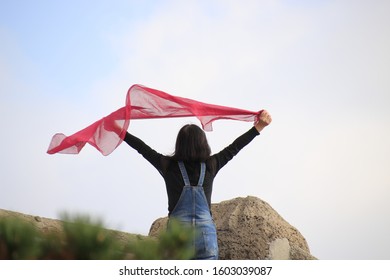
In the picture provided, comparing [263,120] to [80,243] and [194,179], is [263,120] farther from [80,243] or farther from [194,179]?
[80,243]

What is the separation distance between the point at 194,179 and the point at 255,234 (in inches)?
128

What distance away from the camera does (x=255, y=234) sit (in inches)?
322

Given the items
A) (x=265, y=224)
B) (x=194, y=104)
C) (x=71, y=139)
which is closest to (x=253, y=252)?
(x=265, y=224)

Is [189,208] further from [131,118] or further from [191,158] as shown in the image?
[131,118]

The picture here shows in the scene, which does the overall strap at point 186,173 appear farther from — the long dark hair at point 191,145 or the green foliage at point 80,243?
the green foliage at point 80,243

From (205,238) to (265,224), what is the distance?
3.34 meters

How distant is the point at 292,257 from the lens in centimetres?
819

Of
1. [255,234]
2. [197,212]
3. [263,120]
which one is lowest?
[197,212]

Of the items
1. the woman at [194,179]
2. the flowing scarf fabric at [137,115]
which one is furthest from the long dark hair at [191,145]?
the flowing scarf fabric at [137,115]

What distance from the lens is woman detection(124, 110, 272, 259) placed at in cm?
511

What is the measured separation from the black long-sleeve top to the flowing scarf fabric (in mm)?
677

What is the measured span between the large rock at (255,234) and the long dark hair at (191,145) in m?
3.15

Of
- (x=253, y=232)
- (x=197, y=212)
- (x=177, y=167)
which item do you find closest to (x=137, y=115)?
(x=177, y=167)

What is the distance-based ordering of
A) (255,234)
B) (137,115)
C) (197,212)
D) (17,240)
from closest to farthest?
(17,240) < (197,212) < (137,115) < (255,234)
